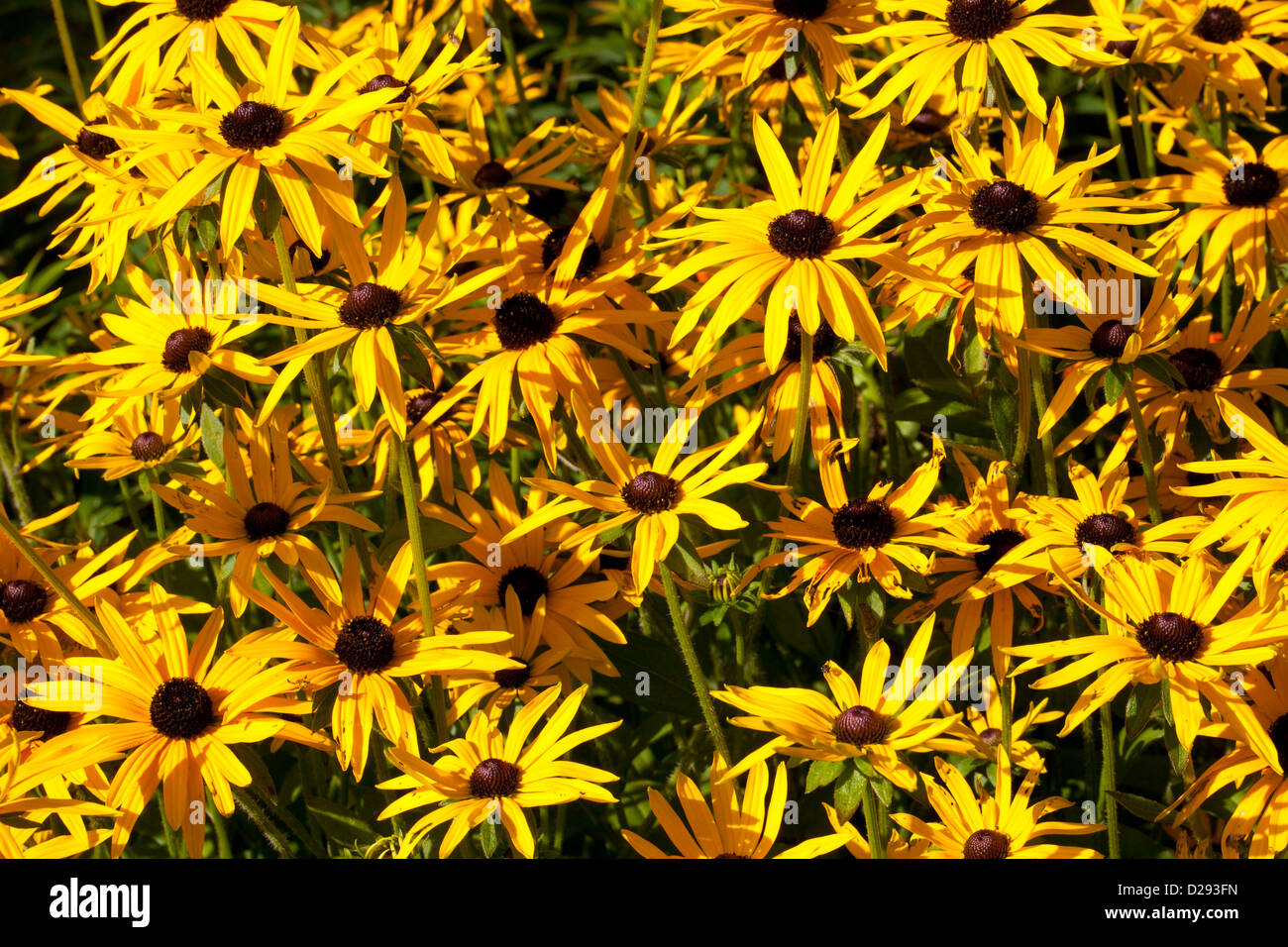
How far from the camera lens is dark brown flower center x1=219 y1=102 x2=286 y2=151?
6.74 ft

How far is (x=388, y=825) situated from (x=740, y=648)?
0.68 metres

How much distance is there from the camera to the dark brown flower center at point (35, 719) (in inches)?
81.1

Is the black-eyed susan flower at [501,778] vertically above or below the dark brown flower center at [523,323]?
below

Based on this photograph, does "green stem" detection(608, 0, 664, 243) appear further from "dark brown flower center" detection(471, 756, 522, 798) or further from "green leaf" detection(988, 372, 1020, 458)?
"dark brown flower center" detection(471, 756, 522, 798)

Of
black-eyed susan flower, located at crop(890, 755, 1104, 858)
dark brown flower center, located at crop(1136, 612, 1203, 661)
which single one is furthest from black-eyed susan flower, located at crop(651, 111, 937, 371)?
black-eyed susan flower, located at crop(890, 755, 1104, 858)

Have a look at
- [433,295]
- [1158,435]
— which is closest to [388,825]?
[433,295]

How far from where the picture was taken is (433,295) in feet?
6.78

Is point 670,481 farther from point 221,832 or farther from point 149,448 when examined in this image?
point 149,448

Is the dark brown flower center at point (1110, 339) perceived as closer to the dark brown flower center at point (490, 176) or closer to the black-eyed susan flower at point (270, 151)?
the black-eyed susan flower at point (270, 151)

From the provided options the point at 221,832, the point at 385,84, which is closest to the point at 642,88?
the point at 385,84

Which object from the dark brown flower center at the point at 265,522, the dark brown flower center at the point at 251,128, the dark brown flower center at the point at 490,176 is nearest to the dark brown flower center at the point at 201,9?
the dark brown flower center at the point at 251,128

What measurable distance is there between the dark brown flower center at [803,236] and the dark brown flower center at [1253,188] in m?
1.04

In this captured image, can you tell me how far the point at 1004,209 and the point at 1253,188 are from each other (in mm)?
786

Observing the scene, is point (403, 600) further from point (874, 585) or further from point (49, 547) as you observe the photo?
point (874, 585)
